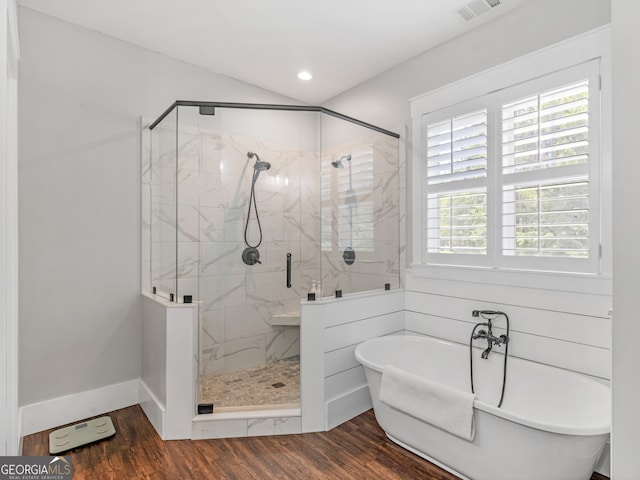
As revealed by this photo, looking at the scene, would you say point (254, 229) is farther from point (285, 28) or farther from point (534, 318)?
point (534, 318)

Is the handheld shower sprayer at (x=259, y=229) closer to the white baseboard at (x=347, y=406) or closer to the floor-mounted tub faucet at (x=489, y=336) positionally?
the white baseboard at (x=347, y=406)

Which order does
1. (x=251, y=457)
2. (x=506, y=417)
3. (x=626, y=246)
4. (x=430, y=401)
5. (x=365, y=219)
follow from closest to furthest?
(x=626, y=246) < (x=506, y=417) < (x=430, y=401) < (x=251, y=457) < (x=365, y=219)

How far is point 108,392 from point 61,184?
5.00ft

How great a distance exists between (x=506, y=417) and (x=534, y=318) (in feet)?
2.81

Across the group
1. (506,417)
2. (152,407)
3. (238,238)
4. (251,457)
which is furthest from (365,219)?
(152,407)

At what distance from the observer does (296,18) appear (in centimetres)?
249

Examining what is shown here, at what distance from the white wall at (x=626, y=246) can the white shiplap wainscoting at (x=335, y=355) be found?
1795 mm

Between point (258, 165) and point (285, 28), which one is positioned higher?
point (285, 28)

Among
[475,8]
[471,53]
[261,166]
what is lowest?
[261,166]

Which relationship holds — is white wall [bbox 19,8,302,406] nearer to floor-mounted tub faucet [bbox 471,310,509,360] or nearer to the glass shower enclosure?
the glass shower enclosure

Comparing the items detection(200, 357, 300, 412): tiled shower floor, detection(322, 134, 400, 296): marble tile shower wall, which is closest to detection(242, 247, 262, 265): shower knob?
detection(322, 134, 400, 296): marble tile shower wall

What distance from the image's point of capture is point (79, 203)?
2.56 m

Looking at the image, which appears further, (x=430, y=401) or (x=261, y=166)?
(x=261, y=166)

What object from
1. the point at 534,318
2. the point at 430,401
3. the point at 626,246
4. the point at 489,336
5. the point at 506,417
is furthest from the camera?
the point at 489,336
